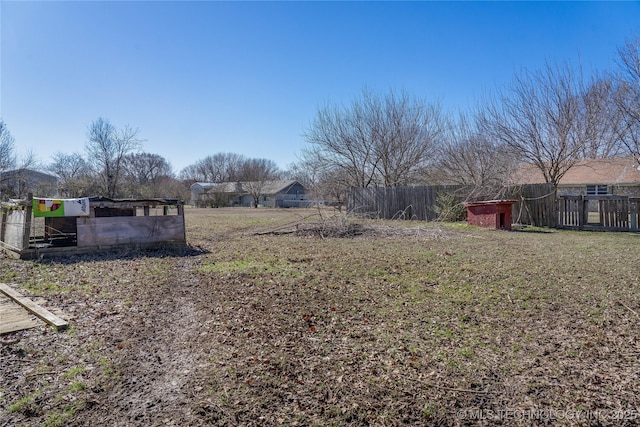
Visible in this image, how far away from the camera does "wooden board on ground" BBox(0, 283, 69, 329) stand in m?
3.48

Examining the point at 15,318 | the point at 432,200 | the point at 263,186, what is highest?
the point at 263,186

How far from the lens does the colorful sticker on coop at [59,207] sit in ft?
22.2

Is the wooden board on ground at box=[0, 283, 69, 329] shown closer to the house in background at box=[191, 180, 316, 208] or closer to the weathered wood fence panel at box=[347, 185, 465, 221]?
the weathered wood fence panel at box=[347, 185, 465, 221]

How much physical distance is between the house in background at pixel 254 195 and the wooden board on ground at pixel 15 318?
138ft

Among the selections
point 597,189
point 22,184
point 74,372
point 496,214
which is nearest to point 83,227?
point 74,372

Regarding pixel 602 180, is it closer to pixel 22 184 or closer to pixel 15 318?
pixel 15 318

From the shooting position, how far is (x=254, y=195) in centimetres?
4981

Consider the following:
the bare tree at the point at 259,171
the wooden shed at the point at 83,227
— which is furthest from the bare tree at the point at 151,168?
the wooden shed at the point at 83,227

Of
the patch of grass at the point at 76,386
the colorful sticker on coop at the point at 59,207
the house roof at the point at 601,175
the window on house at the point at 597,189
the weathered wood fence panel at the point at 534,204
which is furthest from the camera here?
the window on house at the point at 597,189

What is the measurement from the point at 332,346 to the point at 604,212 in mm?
11667

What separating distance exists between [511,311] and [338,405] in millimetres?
2502

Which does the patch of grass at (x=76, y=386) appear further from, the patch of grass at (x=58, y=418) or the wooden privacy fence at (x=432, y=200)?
the wooden privacy fence at (x=432, y=200)

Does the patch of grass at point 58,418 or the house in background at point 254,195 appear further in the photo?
the house in background at point 254,195

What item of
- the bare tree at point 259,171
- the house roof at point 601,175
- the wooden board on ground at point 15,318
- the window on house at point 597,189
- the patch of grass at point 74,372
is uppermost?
the bare tree at point 259,171
